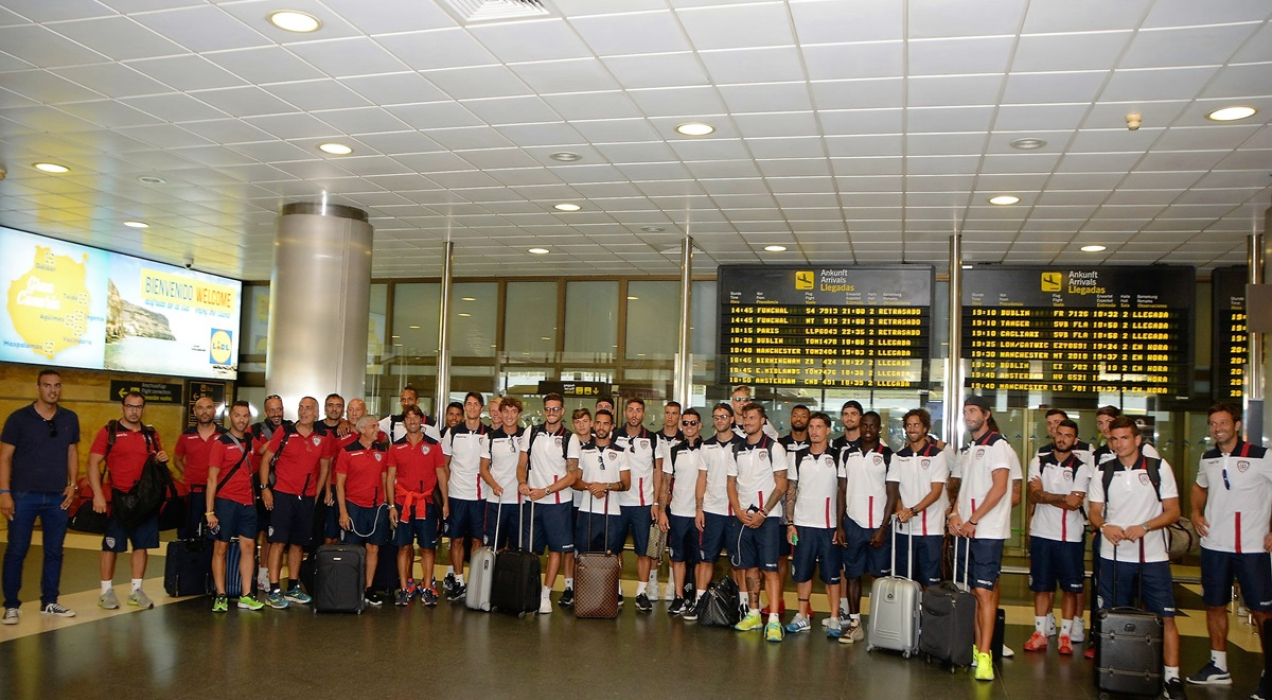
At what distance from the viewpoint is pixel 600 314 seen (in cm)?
1336

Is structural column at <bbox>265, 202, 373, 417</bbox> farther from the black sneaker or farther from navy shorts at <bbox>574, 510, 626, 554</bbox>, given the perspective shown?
the black sneaker

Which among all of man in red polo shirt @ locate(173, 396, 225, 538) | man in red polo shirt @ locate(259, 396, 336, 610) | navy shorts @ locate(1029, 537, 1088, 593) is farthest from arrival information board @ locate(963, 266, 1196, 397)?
man in red polo shirt @ locate(173, 396, 225, 538)

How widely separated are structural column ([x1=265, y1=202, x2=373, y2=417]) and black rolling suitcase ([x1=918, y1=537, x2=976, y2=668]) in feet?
18.8

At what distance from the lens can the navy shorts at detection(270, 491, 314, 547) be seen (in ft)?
25.1

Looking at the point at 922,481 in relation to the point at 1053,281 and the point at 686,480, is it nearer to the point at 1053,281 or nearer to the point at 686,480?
the point at 686,480

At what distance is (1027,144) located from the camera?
655 centimetres

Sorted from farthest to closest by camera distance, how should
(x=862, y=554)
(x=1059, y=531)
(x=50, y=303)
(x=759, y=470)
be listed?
1. (x=50, y=303)
2. (x=759, y=470)
3. (x=862, y=554)
4. (x=1059, y=531)

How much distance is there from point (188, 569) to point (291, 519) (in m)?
0.91

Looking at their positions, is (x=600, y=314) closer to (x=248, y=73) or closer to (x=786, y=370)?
(x=786, y=370)

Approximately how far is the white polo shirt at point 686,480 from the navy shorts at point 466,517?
1578 millimetres

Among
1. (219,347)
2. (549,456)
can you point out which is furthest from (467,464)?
(219,347)

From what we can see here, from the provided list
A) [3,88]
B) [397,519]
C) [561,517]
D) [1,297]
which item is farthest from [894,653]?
[1,297]

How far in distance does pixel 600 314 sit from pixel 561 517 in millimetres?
5894

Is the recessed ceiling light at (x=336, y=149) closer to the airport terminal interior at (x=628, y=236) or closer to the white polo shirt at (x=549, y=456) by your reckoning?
the airport terminal interior at (x=628, y=236)
